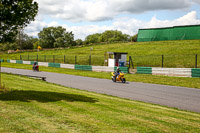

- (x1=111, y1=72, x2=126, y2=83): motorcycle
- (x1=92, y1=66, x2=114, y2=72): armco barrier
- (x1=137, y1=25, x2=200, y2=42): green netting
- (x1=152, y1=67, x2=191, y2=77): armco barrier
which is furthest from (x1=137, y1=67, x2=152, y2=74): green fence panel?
(x1=137, y1=25, x2=200, y2=42): green netting

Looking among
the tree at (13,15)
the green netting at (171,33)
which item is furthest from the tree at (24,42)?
the tree at (13,15)

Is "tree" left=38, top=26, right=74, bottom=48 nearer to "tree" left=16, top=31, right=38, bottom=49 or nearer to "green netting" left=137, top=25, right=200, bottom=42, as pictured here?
"tree" left=16, top=31, right=38, bottom=49

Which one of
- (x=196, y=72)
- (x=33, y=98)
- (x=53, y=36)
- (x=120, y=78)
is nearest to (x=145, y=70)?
(x=196, y=72)

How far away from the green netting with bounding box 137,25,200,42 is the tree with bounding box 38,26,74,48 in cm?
5514

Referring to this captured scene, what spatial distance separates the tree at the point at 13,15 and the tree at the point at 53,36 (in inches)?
3944

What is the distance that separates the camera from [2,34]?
382 inches

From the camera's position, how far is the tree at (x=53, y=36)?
111m

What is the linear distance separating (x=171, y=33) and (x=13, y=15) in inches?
2101

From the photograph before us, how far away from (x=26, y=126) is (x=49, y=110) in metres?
1.82

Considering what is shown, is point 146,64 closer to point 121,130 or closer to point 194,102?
point 194,102

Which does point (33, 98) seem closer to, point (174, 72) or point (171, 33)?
point (174, 72)

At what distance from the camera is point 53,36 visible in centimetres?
11594

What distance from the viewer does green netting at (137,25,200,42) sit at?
53.3 metres

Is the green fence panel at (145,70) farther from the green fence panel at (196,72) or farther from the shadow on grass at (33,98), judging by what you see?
the shadow on grass at (33,98)
